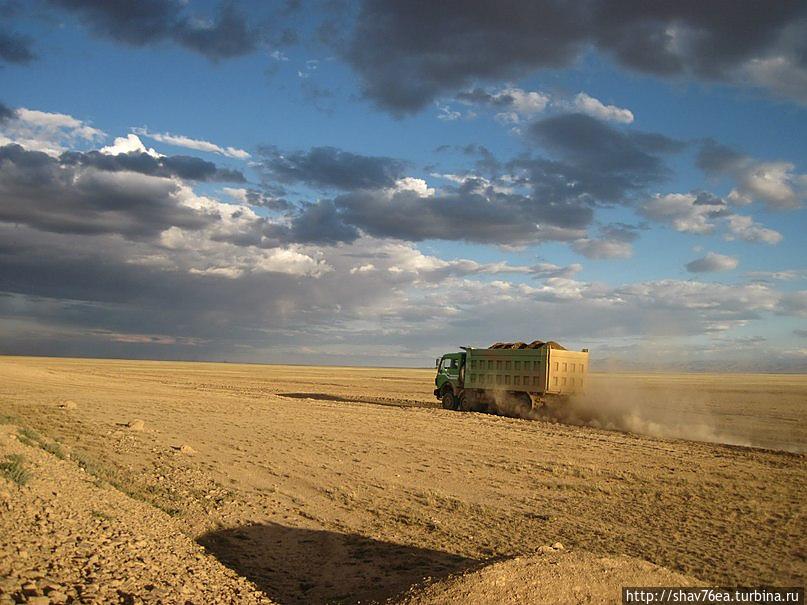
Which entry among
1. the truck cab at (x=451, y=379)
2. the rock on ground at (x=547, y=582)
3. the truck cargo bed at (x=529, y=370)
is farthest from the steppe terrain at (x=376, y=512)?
the truck cab at (x=451, y=379)

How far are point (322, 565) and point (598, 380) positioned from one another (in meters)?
25.7

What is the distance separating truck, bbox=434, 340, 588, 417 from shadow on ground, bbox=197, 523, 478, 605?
1974cm

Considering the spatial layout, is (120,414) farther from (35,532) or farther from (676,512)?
(676,512)

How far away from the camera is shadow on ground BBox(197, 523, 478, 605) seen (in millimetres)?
8102

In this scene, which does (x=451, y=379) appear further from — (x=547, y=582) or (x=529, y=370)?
(x=547, y=582)

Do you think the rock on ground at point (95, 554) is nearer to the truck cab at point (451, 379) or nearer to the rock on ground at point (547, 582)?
the rock on ground at point (547, 582)

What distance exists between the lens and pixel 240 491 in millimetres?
12875

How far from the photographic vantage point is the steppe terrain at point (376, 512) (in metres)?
6.98

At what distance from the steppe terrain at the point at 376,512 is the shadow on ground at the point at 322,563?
0.04 m

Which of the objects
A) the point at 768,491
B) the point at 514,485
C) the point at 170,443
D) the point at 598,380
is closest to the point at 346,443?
the point at 170,443

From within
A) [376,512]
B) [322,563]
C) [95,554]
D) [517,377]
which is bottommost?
[322,563]

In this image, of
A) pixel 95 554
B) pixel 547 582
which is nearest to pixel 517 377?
pixel 547 582

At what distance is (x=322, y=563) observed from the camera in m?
9.25

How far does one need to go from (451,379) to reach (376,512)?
69.1ft
